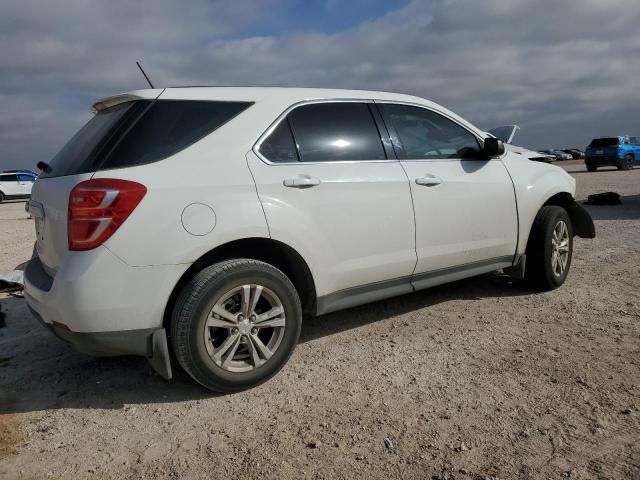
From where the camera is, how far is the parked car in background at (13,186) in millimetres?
27859

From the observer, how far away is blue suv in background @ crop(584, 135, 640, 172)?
85.6 feet

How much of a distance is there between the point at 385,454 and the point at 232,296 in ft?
3.93

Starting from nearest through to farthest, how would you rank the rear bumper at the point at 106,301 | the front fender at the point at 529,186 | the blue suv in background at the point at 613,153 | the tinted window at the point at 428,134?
the rear bumper at the point at 106,301 < the tinted window at the point at 428,134 < the front fender at the point at 529,186 < the blue suv in background at the point at 613,153

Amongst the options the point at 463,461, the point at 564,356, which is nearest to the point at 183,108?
the point at 463,461

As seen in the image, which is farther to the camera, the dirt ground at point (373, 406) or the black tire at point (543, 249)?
the black tire at point (543, 249)

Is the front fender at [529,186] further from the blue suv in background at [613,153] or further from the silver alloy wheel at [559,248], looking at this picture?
the blue suv in background at [613,153]

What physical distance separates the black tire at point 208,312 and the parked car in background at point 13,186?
29649 millimetres

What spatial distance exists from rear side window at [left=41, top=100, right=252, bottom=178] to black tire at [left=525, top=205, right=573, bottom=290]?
2852 mm

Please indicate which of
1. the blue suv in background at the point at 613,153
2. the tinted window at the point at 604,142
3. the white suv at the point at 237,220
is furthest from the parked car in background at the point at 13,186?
the tinted window at the point at 604,142

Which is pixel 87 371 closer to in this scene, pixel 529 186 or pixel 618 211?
pixel 529 186

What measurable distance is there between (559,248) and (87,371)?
4.07 meters

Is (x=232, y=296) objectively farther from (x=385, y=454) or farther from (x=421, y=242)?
(x=421, y=242)

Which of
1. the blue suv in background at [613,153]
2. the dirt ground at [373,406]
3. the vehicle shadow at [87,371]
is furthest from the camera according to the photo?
the blue suv in background at [613,153]

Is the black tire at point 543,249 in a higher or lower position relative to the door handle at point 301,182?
lower
